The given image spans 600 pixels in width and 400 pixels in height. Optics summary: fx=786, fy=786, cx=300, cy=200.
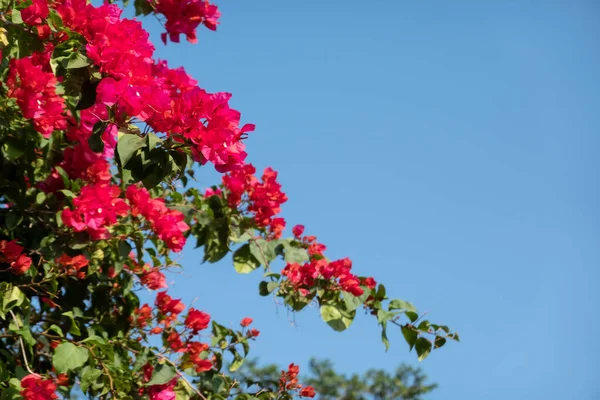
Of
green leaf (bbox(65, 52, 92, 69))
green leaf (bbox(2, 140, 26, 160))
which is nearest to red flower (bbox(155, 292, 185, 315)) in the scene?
green leaf (bbox(2, 140, 26, 160))

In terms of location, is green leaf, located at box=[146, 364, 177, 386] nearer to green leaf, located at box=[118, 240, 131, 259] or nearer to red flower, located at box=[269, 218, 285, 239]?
green leaf, located at box=[118, 240, 131, 259]

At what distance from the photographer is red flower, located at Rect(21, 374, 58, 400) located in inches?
92.4

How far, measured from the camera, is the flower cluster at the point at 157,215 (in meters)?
2.79

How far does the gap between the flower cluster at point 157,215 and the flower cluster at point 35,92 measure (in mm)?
408

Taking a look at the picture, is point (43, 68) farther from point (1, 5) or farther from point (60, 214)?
point (60, 214)

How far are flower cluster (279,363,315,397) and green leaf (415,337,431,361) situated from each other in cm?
42

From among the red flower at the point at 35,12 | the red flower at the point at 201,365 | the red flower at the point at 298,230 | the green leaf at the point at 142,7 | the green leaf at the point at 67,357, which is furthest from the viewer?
the green leaf at the point at 142,7

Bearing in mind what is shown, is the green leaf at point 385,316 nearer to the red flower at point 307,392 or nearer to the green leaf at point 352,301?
the green leaf at point 352,301

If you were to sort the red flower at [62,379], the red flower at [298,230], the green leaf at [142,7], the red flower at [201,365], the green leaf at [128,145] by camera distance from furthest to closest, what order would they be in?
1. the green leaf at [142,7]
2. the red flower at [298,230]
3. the red flower at [201,365]
4. the red flower at [62,379]
5. the green leaf at [128,145]

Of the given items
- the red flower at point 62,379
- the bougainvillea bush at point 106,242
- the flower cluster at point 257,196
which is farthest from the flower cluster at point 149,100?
the red flower at point 62,379

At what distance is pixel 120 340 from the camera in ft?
9.71

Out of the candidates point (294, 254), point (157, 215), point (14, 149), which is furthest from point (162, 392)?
point (14, 149)

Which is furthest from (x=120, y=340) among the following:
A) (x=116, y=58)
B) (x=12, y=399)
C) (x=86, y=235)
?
(x=116, y=58)

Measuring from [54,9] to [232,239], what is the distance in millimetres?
1247
